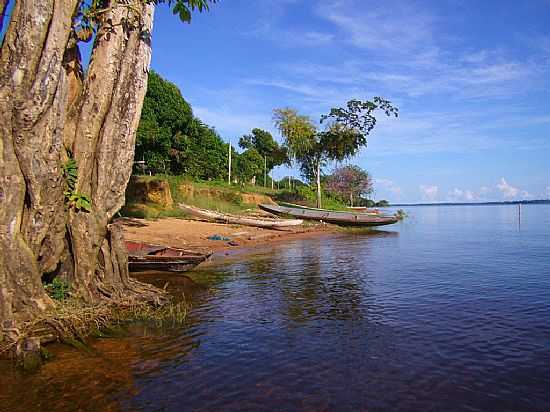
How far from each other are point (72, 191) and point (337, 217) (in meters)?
30.1

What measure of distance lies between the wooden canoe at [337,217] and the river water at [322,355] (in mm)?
23461

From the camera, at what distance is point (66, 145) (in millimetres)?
8625

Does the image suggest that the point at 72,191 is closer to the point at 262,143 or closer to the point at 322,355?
the point at 322,355

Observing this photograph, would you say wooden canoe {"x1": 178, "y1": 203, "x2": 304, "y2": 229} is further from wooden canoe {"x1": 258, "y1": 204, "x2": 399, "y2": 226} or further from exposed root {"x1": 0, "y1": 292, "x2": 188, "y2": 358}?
exposed root {"x1": 0, "y1": 292, "x2": 188, "y2": 358}

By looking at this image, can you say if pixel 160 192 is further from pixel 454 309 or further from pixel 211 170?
pixel 454 309

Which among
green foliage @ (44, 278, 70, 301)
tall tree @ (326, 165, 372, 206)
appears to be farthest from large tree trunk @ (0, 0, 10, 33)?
tall tree @ (326, 165, 372, 206)

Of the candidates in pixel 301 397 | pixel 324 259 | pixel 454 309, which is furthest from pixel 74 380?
pixel 324 259

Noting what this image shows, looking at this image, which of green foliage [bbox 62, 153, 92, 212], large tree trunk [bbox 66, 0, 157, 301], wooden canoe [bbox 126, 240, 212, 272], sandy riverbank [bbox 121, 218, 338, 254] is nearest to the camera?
green foliage [bbox 62, 153, 92, 212]

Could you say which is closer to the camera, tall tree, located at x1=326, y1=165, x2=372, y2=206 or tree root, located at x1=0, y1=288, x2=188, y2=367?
tree root, located at x1=0, y1=288, x2=188, y2=367

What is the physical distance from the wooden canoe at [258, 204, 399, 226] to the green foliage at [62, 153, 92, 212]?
2932 cm

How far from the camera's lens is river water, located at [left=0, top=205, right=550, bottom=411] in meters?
5.38

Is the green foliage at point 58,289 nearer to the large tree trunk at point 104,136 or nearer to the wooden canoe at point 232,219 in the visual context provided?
the large tree trunk at point 104,136

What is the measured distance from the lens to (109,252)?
929 cm

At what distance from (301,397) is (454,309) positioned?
227 inches
